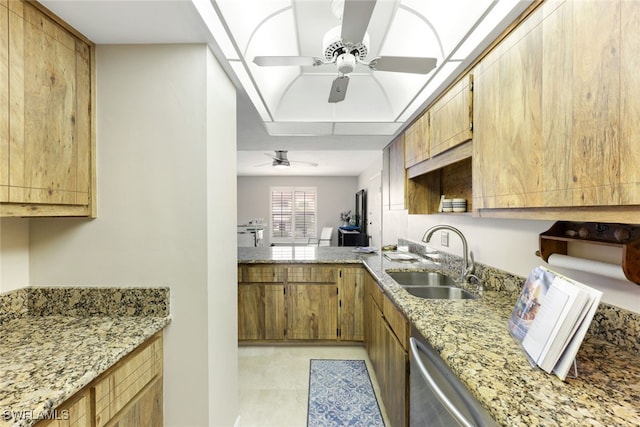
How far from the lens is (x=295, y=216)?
26.7ft

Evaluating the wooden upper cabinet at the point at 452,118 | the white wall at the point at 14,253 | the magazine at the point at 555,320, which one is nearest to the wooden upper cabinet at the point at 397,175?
the wooden upper cabinet at the point at 452,118

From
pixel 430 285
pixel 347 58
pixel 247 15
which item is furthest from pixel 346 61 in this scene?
pixel 430 285

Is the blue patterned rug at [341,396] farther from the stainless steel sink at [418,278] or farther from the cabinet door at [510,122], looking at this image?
the cabinet door at [510,122]

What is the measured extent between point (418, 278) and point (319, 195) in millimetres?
6141

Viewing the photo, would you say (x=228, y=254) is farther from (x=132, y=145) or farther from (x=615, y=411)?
(x=615, y=411)

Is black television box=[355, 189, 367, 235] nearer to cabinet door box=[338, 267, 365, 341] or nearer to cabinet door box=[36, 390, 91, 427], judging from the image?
cabinet door box=[338, 267, 365, 341]

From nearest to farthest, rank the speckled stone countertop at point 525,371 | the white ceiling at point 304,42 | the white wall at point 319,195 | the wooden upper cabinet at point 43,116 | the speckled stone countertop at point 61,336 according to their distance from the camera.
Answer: the speckled stone countertop at point 525,371 → the speckled stone countertop at point 61,336 → the wooden upper cabinet at point 43,116 → the white ceiling at point 304,42 → the white wall at point 319,195

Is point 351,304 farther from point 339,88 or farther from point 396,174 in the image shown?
point 339,88

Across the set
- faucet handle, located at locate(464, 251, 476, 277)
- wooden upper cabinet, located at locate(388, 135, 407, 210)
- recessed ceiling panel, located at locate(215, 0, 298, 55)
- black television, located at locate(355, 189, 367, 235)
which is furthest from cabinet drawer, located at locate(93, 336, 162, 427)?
black television, located at locate(355, 189, 367, 235)

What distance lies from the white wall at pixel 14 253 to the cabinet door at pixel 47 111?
0.33 m

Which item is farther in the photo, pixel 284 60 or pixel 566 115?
pixel 284 60

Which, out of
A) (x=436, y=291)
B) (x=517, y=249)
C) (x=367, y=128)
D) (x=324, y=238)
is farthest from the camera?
(x=324, y=238)

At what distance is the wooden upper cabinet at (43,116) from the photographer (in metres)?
0.97

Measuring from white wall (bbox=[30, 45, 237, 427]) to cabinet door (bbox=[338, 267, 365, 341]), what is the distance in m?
1.67
